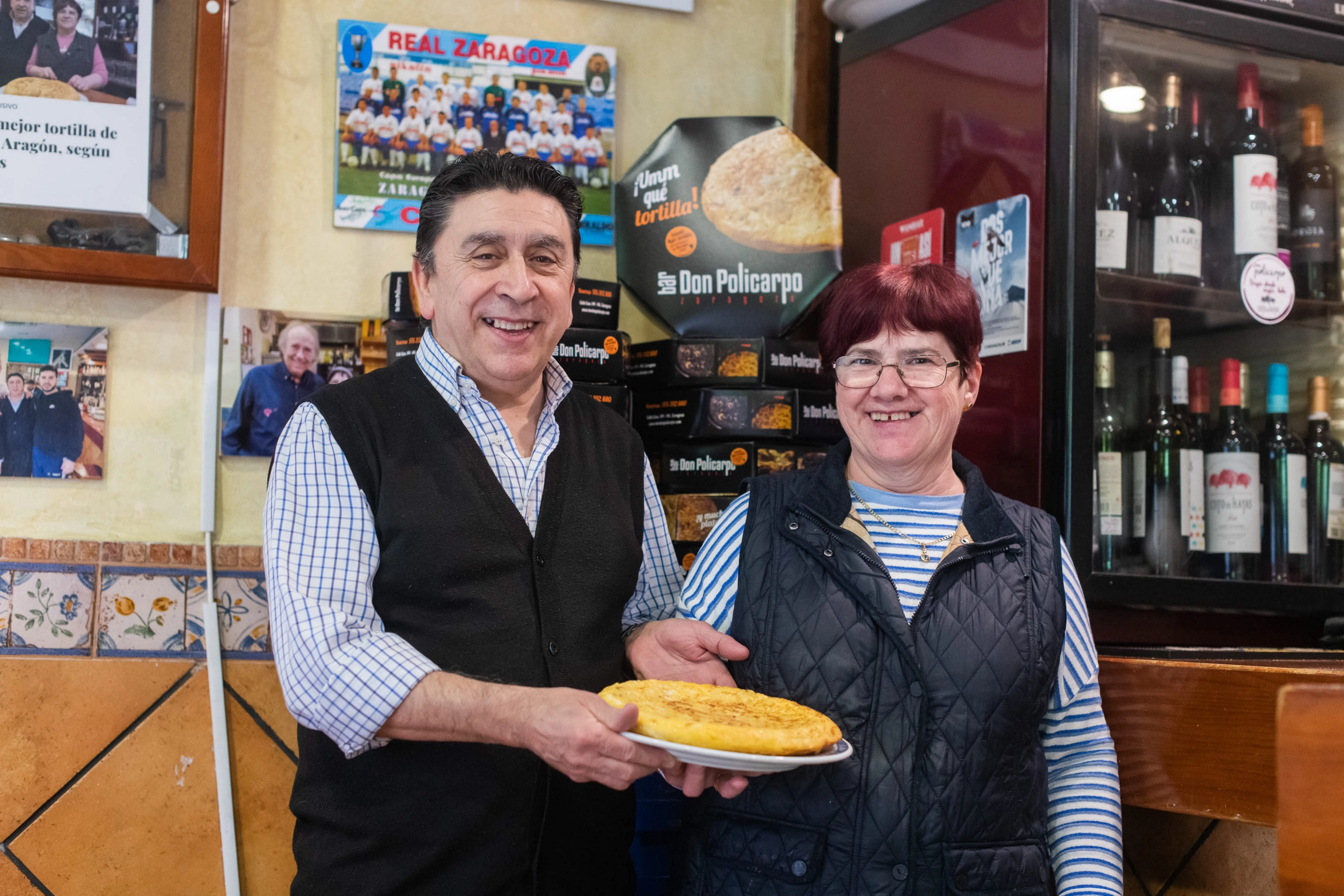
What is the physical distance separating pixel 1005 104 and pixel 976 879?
1395mm

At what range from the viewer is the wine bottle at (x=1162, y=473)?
2.17 metres

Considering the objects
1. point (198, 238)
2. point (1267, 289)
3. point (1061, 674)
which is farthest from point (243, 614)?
point (1267, 289)

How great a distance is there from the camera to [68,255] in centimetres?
197

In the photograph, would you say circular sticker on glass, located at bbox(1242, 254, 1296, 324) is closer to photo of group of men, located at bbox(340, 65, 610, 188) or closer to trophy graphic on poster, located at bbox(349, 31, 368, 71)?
photo of group of men, located at bbox(340, 65, 610, 188)

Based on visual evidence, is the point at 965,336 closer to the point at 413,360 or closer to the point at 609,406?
the point at 609,406

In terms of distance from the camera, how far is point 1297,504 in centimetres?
224

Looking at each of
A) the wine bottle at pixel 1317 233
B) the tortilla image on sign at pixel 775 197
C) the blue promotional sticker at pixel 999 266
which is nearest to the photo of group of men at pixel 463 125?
the tortilla image on sign at pixel 775 197

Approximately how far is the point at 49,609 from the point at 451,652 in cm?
101

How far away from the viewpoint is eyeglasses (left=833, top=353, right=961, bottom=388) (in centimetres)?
159

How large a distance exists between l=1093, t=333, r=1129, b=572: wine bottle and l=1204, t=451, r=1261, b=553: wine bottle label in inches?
8.0

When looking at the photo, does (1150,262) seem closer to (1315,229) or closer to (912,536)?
(1315,229)

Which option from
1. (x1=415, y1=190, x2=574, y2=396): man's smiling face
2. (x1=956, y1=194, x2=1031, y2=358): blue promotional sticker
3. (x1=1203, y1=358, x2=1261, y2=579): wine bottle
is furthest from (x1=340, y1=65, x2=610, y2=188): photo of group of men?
(x1=1203, y1=358, x2=1261, y2=579): wine bottle

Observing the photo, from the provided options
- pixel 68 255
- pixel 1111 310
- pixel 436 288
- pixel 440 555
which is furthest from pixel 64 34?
pixel 1111 310

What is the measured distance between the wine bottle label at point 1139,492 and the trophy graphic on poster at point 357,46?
5.78 feet
